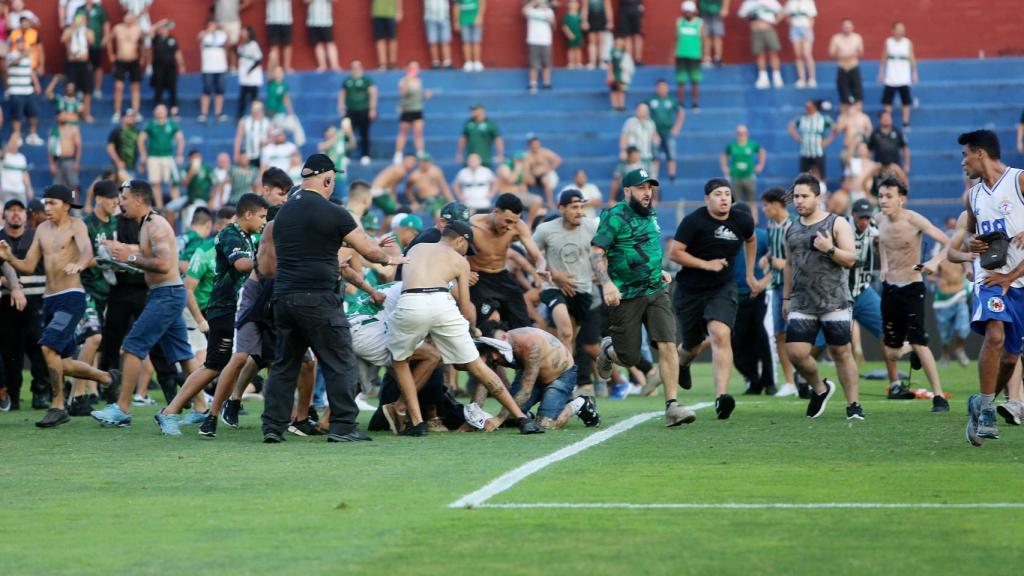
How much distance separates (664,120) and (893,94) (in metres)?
4.87

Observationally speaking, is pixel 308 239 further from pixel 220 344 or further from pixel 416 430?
pixel 416 430

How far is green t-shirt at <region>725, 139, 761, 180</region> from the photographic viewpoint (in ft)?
94.4

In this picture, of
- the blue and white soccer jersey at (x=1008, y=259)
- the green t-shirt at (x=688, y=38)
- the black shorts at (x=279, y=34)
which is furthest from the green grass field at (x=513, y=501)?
the black shorts at (x=279, y=34)

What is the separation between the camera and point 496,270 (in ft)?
49.3

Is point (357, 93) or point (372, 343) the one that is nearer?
point (372, 343)

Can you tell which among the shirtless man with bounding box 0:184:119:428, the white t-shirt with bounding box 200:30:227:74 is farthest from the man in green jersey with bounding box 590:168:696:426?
the white t-shirt with bounding box 200:30:227:74

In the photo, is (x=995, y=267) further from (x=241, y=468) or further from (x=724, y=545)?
(x=241, y=468)

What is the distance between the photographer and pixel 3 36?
31906 mm

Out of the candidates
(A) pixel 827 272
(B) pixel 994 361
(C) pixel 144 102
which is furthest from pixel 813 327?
(C) pixel 144 102

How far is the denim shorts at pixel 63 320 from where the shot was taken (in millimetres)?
13438

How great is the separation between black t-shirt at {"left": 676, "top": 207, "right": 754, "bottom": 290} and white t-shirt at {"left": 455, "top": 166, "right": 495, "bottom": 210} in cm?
1442

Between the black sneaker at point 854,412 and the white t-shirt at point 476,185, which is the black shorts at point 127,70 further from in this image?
the black sneaker at point 854,412

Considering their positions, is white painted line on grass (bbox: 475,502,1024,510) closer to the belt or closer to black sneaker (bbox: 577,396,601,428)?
the belt

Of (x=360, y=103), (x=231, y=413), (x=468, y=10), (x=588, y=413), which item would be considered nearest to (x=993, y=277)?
(x=588, y=413)
